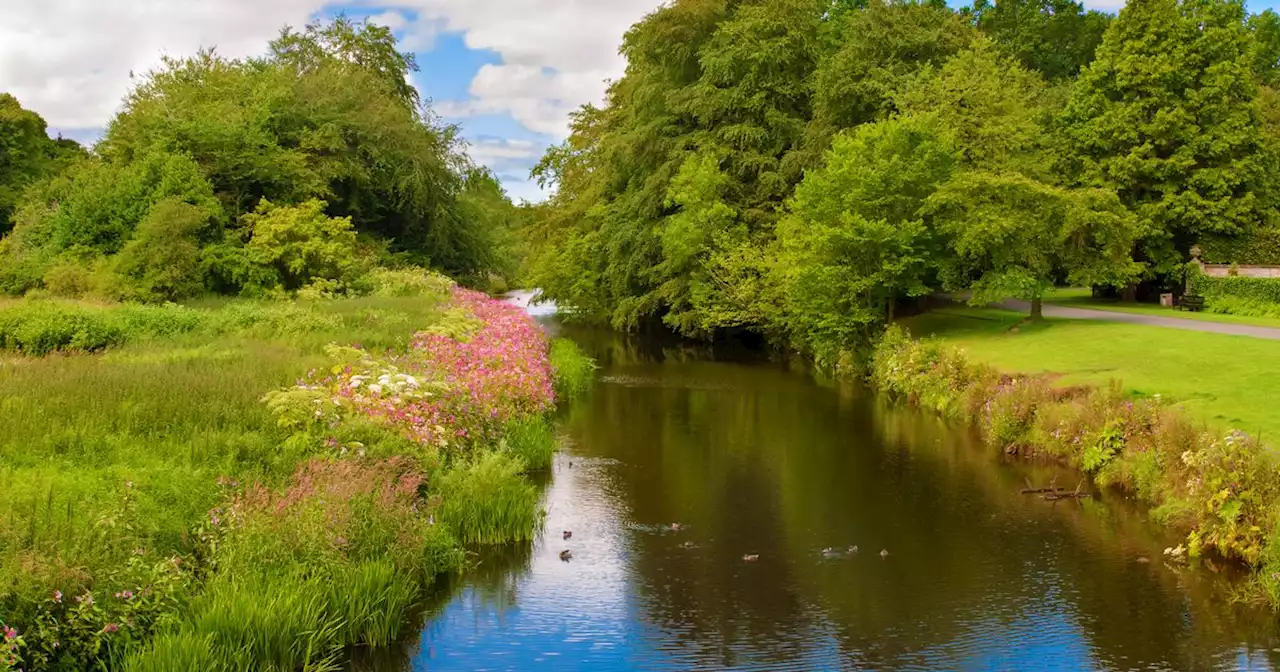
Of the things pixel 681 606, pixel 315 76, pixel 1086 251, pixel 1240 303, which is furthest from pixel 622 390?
pixel 315 76

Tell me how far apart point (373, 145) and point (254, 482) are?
36652 mm

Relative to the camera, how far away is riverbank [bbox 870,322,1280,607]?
13.0 m

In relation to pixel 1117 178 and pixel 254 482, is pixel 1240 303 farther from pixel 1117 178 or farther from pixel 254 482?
pixel 254 482

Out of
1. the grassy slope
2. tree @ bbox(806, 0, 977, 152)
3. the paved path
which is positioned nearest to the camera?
the grassy slope

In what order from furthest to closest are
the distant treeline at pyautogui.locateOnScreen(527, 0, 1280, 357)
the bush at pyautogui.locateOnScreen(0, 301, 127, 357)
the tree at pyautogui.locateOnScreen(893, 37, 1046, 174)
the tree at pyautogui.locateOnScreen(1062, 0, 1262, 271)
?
the tree at pyautogui.locateOnScreen(1062, 0, 1262, 271), the tree at pyautogui.locateOnScreen(893, 37, 1046, 174), the distant treeline at pyautogui.locateOnScreen(527, 0, 1280, 357), the bush at pyautogui.locateOnScreen(0, 301, 127, 357)

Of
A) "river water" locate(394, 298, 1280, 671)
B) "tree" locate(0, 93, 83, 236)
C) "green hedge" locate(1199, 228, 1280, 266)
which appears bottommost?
"river water" locate(394, 298, 1280, 671)

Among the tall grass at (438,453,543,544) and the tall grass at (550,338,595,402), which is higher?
the tall grass at (550,338,595,402)

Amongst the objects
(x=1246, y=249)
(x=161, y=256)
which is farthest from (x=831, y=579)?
(x=1246, y=249)

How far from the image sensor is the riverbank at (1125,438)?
12977 millimetres

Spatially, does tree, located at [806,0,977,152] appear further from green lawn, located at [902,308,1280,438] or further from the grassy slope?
the grassy slope

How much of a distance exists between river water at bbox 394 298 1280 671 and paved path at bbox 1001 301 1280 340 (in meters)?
11.9

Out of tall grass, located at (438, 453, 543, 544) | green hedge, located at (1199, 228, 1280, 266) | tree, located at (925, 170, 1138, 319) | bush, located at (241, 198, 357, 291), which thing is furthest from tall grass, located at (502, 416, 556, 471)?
green hedge, located at (1199, 228, 1280, 266)

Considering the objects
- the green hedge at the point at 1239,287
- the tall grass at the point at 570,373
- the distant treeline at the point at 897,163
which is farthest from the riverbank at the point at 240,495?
the green hedge at the point at 1239,287

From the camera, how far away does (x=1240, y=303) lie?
35.4 metres
